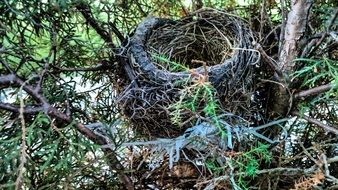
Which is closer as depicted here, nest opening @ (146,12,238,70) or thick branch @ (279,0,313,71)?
thick branch @ (279,0,313,71)

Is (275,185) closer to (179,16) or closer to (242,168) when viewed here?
(242,168)

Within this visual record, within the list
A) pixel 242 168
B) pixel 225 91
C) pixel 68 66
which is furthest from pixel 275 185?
pixel 68 66

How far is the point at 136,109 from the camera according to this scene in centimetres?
86

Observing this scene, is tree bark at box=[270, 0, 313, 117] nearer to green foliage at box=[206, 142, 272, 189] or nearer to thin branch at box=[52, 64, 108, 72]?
green foliage at box=[206, 142, 272, 189]

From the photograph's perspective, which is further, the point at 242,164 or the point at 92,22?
the point at 92,22

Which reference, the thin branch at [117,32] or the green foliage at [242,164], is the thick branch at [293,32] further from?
the thin branch at [117,32]

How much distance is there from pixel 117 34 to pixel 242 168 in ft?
1.18

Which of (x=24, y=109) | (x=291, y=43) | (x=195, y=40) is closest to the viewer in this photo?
(x=24, y=109)

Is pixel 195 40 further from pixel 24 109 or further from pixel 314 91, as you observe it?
pixel 24 109

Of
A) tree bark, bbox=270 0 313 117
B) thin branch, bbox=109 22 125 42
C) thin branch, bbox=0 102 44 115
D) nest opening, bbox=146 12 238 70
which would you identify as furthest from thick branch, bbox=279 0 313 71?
thin branch, bbox=0 102 44 115

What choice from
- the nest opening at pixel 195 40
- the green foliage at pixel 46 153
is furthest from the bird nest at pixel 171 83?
the green foliage at pixel 46 153

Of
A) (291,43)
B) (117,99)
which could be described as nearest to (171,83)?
(117,99)

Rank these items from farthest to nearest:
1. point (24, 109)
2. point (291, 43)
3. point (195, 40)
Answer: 1. point (195, 40)
2. point (291, 43)
3. point (24, 109)

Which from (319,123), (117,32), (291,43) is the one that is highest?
(117,32)
